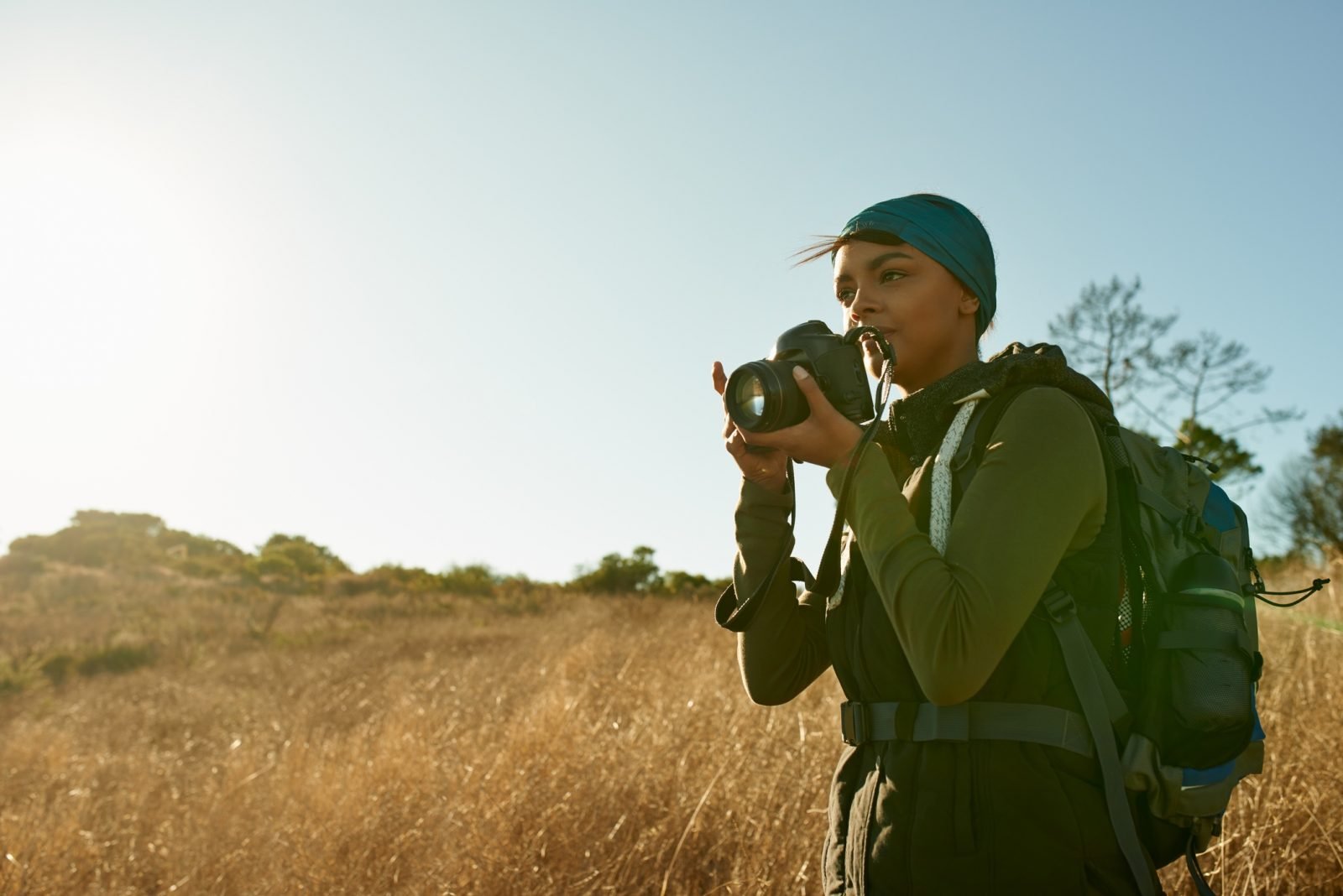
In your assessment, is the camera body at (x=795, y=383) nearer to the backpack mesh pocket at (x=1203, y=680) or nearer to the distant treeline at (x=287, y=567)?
the backpack mesh pocket at (x=1203, y=680)

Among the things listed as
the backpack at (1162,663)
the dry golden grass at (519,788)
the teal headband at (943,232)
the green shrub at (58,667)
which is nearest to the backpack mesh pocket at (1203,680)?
the backpack at (1162,663)

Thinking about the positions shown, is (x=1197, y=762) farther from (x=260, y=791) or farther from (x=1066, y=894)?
(x=260, y=791)

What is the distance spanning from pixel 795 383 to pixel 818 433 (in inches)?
3.1

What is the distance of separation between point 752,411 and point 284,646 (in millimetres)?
15236

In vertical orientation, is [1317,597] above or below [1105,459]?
above

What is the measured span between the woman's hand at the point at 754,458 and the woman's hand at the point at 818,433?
16cm

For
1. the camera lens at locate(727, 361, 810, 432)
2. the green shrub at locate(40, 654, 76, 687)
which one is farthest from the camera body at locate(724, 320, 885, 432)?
the green shrub at locate(40, 654, 76, 687)

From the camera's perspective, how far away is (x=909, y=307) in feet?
4.93

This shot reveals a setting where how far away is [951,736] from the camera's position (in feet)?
3.91

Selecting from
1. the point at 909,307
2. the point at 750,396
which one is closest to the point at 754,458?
the point at 750,396

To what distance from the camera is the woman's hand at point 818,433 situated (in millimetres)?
1326

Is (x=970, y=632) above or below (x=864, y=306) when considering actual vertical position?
below

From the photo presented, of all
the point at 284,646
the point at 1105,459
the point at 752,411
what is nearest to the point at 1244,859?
the point at 1105,459

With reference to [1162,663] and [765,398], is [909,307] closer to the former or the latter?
[765,398]
